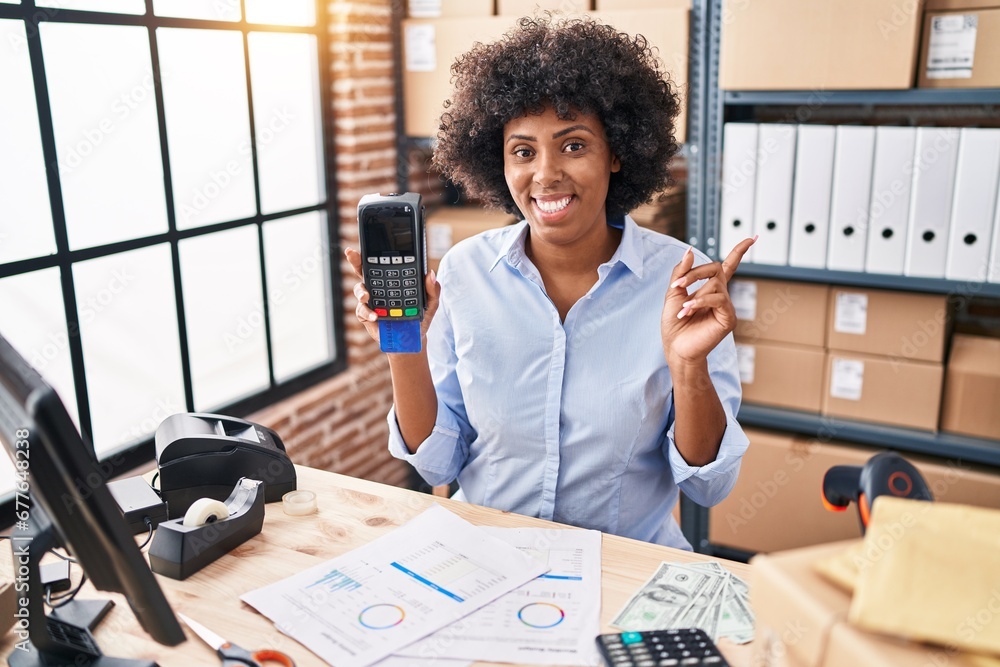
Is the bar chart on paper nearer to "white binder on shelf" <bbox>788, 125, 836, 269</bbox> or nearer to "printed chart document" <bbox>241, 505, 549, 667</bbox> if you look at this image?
"printed chart document" <bbox>241, 505, 549, 667</bbox>

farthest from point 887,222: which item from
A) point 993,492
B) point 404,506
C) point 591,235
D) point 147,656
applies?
point 147,656

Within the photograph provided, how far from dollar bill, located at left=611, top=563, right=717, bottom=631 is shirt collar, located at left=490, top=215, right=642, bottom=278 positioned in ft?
1.69

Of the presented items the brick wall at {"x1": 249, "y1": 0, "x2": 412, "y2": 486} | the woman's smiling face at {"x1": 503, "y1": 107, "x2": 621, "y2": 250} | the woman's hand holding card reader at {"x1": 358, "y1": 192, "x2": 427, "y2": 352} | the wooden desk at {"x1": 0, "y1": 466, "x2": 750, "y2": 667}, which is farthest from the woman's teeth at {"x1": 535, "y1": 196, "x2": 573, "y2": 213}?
the brick wall at {"x1": 249, "y1": 0, "x2": 412, "y2": 486}

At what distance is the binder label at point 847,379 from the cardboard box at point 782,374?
0.10 ft

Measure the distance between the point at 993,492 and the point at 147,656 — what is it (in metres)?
1.99

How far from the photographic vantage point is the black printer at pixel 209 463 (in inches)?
50.3

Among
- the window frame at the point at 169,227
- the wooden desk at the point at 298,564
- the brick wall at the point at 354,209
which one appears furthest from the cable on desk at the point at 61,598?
the brick wall at the point at 354,209

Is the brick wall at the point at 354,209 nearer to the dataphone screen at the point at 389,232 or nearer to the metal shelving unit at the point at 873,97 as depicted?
the metal shelving unit at the point at 873,97

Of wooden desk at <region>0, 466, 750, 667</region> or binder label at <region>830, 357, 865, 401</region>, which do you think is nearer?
wooden desk at <region>0, 466, 750, 667</region>

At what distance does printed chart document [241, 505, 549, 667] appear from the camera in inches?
38.4

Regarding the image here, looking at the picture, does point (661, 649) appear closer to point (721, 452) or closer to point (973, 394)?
point (721, 452)

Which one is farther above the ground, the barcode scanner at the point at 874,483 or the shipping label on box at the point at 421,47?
the shipping label on box at the point at 421,47

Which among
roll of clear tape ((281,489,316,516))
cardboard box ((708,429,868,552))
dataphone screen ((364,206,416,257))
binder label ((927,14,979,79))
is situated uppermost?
binder label ((927,14,979,79))

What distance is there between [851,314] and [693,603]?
55.5 inches
